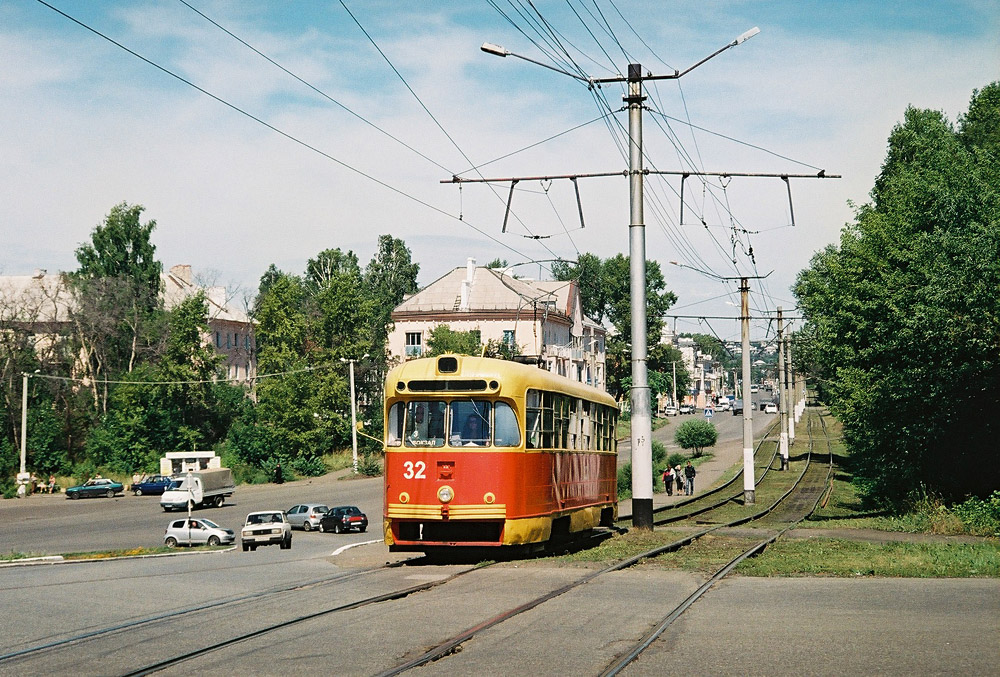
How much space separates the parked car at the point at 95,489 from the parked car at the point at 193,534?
2779 cm

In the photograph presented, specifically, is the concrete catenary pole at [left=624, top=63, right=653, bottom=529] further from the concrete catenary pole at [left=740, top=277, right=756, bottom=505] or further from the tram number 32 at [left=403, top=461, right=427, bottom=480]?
the concrete catenary pole at [left=740, top=277, right=756, bottom=505]

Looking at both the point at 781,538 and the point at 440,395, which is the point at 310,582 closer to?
the point at 440,395

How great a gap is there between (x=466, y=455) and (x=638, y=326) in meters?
5.89

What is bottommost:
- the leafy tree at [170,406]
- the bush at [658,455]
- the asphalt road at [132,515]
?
the asphalt road at [132,515]

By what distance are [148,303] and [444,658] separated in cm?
8204

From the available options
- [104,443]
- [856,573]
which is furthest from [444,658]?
[104,443]

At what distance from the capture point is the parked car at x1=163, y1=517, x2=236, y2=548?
39.6 meters

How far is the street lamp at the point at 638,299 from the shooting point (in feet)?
72.4

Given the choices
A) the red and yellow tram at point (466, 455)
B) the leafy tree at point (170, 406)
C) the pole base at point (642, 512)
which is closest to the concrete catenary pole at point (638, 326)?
the pole base at point (642, 512)

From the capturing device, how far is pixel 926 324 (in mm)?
26516

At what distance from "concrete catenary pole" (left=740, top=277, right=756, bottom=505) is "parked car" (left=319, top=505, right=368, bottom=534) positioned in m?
14.9

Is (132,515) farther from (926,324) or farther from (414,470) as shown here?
(414,470)

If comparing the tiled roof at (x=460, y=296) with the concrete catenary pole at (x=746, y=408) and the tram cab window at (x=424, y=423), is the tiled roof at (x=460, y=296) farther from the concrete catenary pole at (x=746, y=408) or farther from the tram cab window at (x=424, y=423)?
the tram cab window at (x=424, y=423)

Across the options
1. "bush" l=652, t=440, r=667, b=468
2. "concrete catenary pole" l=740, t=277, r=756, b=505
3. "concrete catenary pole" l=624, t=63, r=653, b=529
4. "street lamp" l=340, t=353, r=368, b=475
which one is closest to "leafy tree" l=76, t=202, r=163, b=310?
"street lamp" l=340, t=353, r=368, b=475
